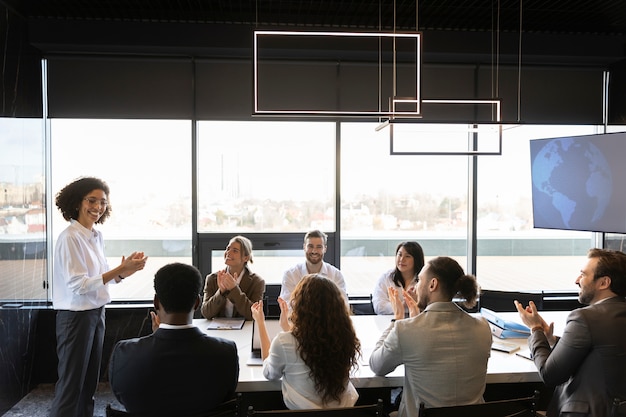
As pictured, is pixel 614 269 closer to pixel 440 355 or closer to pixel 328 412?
pixel 440 355

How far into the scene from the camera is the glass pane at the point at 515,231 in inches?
203

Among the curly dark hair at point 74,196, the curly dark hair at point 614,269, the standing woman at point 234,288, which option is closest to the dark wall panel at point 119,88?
the curly dark hair at point 74,196

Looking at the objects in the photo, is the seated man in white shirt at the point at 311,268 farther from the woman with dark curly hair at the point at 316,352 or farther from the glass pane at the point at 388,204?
the woman with dark curly hair at the point at 316,352

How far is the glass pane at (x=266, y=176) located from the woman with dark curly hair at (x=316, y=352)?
2868 mm

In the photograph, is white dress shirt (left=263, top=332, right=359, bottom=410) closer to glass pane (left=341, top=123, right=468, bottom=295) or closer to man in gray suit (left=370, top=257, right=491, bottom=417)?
man in gray suit (left=370, top=257, right=491, bottom=417)

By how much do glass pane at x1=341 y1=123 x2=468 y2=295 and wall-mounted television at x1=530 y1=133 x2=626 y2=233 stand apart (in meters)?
0.73

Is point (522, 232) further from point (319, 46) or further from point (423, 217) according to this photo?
point (319, 46)

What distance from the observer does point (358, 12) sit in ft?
14.7

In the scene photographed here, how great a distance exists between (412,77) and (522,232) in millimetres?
2026

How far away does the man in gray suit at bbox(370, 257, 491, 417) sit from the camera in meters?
2.08

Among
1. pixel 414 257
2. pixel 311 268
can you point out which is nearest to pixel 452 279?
pixel 414 257

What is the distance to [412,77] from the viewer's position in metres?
5.02

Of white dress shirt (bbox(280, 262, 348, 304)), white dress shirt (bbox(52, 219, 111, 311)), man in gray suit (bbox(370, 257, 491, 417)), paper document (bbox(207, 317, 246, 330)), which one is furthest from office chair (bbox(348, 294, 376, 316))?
man in gray suit (bbox(370, 257, 491, 417))

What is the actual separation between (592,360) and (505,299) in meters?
1.91
